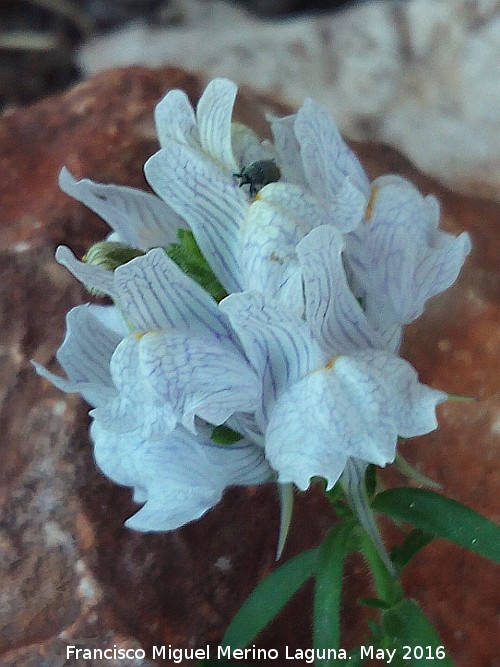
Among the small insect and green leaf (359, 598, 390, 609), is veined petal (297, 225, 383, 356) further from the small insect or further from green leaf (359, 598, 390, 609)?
green leaf (359, 598, 390, 609)

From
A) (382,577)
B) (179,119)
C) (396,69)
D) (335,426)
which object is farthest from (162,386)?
(396,69)

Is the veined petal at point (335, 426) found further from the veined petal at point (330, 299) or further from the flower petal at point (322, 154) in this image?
the flower petal at point (322, 154)

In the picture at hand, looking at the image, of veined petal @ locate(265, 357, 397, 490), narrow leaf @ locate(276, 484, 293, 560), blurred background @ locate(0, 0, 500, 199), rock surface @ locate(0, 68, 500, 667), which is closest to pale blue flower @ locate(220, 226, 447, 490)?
veined petal @ locate(265, 357, 397, 490)

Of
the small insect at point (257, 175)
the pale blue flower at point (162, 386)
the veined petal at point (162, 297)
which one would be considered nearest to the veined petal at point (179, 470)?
the pale blue flower at point (162, 386)

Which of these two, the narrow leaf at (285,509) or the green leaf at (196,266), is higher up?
the green leaf at (196,266)

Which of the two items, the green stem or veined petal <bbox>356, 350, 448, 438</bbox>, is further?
the green stem

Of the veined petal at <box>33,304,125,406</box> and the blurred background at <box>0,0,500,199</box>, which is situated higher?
the veined petal at <box>33,304,125,406</box>
